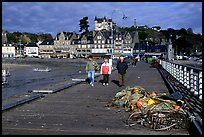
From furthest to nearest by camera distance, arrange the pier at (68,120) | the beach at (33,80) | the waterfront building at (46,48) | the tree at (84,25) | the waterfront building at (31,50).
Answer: the waterfront building at (31,50) < the tree at (84,25) < the waterfront building at (46,48) < the beach at (33,80) < the pier at (68,120)

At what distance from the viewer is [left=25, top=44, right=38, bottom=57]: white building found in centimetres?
18519

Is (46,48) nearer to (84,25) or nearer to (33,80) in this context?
(84,25)

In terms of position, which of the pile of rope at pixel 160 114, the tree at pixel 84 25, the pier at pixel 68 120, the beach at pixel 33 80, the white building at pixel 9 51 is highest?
the tree at pixel 84 25

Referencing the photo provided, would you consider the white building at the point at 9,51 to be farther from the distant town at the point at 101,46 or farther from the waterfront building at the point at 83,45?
the waterfront building at the point at 83,45

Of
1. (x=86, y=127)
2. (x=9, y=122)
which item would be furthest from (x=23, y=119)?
(x=86, y=127)

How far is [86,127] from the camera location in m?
7.88

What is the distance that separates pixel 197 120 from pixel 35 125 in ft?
12.1

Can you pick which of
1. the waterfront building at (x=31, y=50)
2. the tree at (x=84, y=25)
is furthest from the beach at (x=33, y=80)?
the waterfront building at (x=31, y=50)

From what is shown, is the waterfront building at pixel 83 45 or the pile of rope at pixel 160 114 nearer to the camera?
the pile of rope at pixel 160 114

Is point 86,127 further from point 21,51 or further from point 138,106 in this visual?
point 21,51

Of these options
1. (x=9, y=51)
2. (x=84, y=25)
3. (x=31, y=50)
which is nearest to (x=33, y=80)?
(x=84, y=25)

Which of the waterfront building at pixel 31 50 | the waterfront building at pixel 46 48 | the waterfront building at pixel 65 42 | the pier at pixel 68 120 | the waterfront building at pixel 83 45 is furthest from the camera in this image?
the waterfront building at pixel 31 50

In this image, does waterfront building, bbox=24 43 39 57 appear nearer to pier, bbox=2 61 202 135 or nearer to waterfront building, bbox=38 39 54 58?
waterfront building, bbox=38 39 54 58

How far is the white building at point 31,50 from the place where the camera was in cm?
18519
